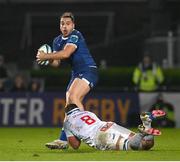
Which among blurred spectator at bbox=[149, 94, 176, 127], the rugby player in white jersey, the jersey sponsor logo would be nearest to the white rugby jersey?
the rugby player in white jersey

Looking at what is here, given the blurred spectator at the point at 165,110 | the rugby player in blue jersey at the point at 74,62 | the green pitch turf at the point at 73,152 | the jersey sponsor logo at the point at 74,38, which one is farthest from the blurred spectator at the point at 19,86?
the jersey sponsor logo at the point at 74,38

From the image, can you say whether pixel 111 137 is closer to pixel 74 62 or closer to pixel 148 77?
pixel 74 62

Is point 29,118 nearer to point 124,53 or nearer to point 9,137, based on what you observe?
point 9,137

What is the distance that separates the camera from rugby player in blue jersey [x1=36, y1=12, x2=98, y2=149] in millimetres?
12414

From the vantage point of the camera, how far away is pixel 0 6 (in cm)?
3173

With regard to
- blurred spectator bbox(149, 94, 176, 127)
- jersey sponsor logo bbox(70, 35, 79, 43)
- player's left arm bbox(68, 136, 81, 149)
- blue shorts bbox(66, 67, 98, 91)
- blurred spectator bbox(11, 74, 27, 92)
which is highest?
jersey sponsor logo bbox(70, 35, 79, 43)

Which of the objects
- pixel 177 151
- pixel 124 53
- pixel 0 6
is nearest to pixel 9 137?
pixel 177 151

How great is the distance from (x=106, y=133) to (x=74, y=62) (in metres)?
1.53

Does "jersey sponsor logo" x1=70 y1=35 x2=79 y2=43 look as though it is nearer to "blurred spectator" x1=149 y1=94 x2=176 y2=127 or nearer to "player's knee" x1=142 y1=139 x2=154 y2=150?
"player's knee" x1=142 y1=139 x2=154 y2=150

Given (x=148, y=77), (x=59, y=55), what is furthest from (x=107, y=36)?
(x=59, y=55)

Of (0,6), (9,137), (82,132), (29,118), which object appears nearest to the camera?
(82,132)

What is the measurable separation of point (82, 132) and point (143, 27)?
738 inches

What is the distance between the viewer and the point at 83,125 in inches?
469

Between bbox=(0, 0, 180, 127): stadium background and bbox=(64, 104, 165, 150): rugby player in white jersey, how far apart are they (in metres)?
8.89
